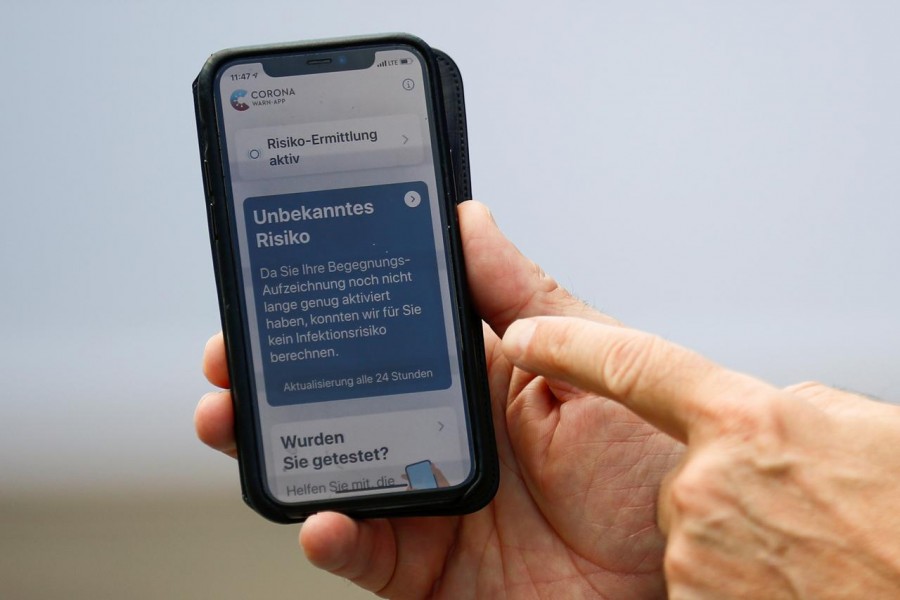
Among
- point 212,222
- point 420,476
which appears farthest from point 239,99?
point 420,476

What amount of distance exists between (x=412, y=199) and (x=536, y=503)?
0.91ft

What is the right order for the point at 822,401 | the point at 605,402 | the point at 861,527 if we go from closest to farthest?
the point at 861,527 → the point at 822,401 → the point at 605,402

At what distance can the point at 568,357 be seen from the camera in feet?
2.00

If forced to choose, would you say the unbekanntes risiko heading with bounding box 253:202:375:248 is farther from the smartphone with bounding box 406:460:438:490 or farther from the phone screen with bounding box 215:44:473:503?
the smartphone with bounding box 406:460:438:490

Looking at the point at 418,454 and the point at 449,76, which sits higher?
the point at 449,76

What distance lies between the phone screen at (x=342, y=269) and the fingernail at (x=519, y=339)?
0.10 m

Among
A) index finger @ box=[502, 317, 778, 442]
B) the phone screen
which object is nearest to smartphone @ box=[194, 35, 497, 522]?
the phone screen

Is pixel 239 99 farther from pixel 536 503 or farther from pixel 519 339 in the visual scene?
pixel 536 503

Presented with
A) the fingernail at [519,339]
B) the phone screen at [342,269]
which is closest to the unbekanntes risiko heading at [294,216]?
the phone screen at [342,269]

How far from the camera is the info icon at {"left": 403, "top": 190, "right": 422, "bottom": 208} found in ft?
2.40

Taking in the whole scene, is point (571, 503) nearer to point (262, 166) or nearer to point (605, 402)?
point (605, 402)

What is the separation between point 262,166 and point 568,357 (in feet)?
0.98

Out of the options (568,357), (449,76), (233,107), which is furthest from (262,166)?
(568,357)

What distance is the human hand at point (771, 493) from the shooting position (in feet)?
1.70
